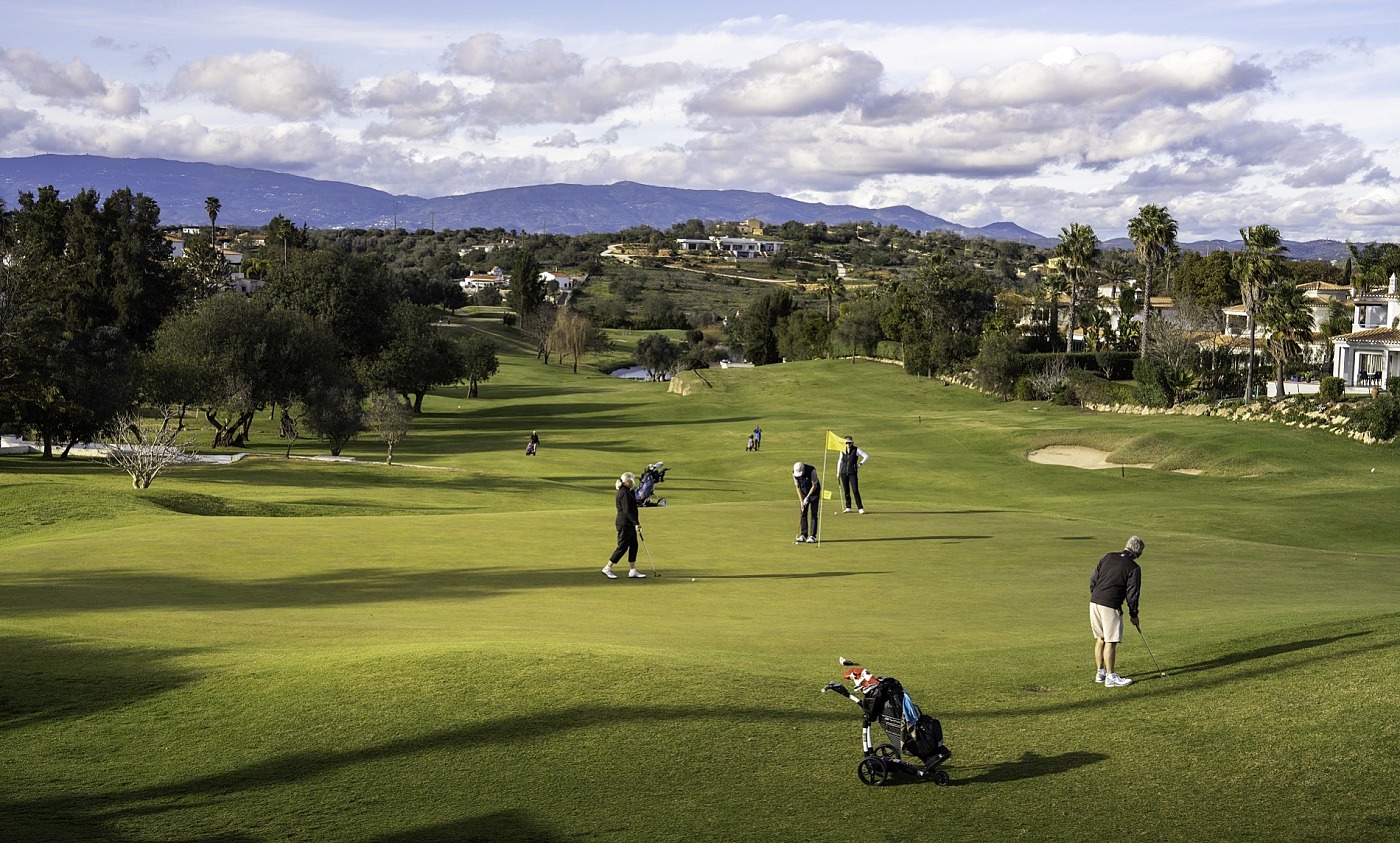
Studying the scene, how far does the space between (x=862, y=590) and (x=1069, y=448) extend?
45348 mm

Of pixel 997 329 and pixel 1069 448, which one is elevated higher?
pixel 997 329

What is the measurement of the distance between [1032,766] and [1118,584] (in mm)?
4100

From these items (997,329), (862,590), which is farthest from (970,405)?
(862,590)

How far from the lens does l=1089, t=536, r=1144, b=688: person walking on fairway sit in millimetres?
13648

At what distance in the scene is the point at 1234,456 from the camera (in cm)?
5444

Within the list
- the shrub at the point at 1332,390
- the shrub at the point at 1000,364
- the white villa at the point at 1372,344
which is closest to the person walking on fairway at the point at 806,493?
the shrub at the point at 1332,390

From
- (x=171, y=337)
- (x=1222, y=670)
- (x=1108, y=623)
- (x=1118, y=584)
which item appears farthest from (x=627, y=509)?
(x=171, y=337)

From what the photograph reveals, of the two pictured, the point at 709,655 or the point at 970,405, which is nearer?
the point at 709,655

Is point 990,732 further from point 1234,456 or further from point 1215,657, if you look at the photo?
point 1234,456

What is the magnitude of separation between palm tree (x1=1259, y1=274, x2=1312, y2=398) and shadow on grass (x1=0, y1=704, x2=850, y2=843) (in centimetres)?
7642

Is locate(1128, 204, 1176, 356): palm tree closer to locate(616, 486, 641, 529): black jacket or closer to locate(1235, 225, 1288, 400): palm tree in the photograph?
locate(1235, 225, 1288, 400): palm tree

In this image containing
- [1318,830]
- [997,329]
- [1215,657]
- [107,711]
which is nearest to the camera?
[1318,830]

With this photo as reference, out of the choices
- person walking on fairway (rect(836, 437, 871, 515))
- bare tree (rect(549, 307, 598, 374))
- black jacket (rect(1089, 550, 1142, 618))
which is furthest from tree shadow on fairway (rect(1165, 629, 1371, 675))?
bare tree (rect(549, 307, 598, 374))

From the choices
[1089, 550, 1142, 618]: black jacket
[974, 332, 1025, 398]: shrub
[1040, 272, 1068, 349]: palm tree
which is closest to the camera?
[1089, 550, 1142, 618]: black jacket
